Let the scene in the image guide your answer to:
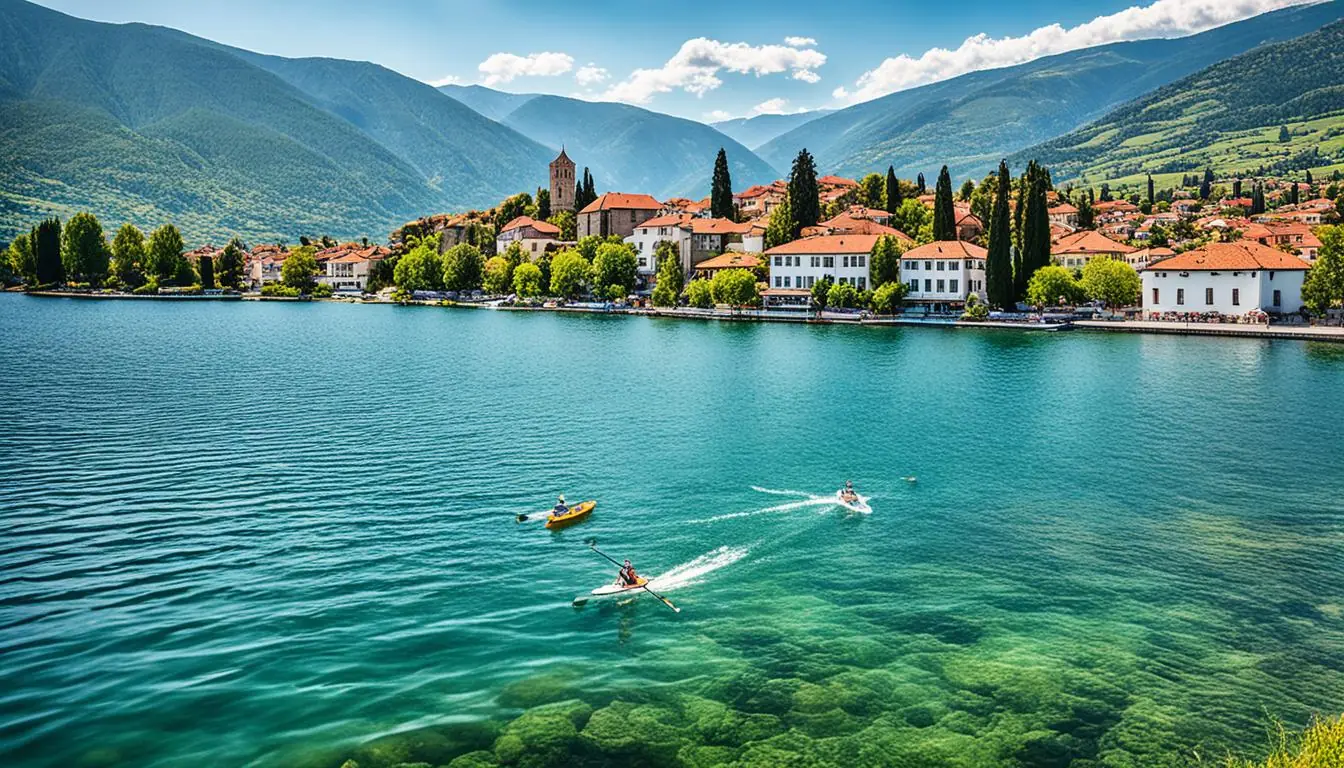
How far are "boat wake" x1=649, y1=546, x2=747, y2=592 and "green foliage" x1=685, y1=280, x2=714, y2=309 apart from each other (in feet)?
376

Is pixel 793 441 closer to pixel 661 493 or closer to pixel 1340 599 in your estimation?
pixel 661 493

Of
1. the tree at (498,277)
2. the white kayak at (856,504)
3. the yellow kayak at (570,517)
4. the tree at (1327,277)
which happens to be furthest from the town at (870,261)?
the yellow kayak at (570,517)

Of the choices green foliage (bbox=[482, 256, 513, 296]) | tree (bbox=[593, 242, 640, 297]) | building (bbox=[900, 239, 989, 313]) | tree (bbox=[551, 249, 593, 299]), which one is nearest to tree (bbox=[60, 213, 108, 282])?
green foliage (bbox=[482, 256, 513, 296])

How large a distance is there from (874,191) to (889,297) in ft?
208

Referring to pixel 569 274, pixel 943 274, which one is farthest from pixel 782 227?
pixel 569 274

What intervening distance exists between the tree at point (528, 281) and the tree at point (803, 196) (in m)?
49.7

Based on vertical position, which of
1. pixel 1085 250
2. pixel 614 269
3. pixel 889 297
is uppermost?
pixel 614 269

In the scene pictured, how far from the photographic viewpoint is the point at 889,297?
122375 mm

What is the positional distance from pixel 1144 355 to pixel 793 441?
51948 mm

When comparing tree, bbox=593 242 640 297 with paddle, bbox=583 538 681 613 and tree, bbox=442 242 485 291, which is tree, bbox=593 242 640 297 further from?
paddle, bbox=583 538 681 613

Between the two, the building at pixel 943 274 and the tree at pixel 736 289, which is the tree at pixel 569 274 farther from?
the building at pixel 943 274

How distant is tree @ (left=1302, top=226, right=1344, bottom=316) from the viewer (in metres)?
94.9

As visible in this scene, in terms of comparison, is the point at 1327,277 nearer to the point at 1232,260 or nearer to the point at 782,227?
the point at 1232,260

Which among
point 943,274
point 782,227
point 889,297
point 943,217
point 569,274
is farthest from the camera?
point 569,274
